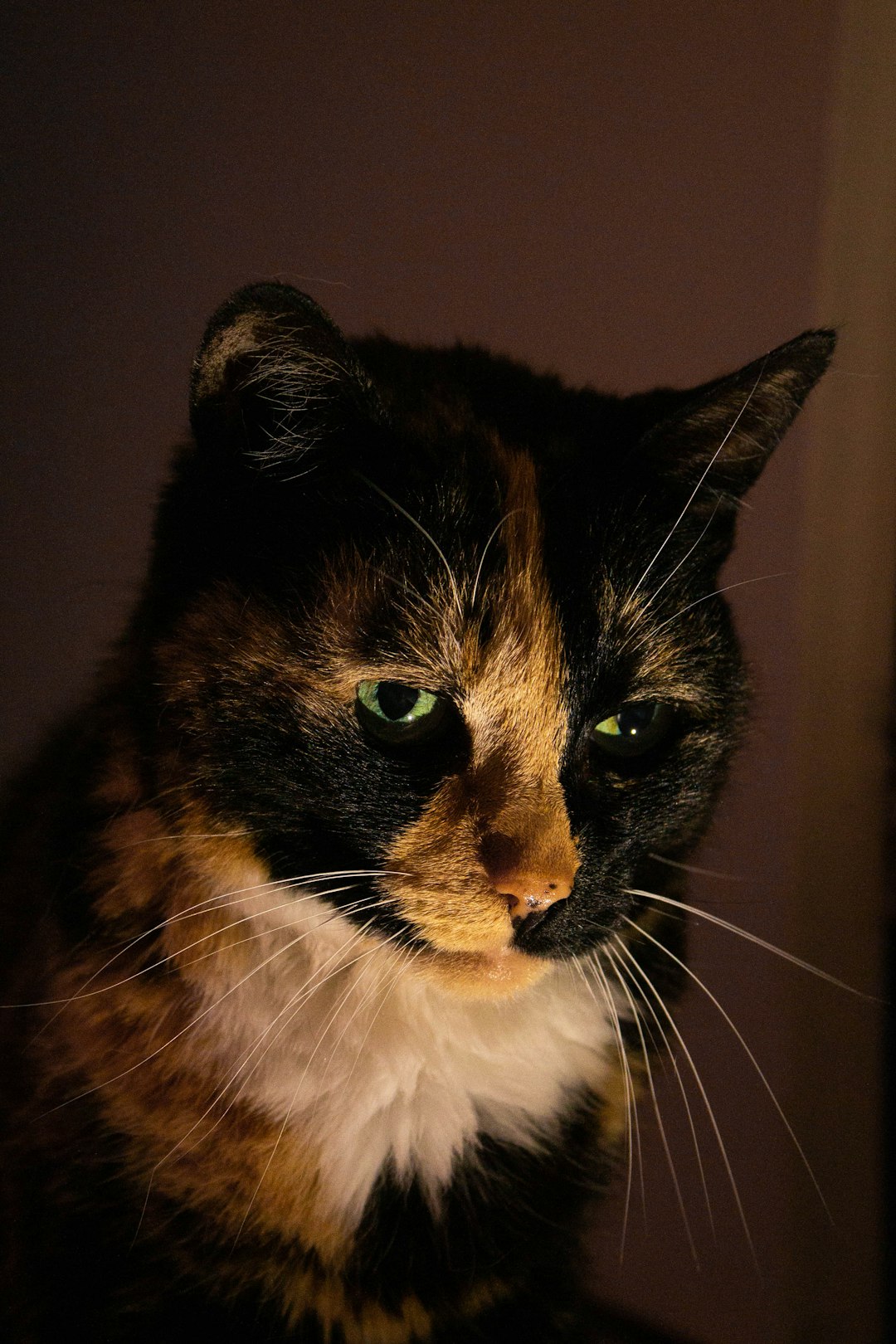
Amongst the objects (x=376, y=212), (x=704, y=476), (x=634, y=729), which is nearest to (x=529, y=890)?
(x=634, y=729)

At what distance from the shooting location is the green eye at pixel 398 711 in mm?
563

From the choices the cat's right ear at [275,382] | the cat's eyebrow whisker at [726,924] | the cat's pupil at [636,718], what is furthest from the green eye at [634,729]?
the cat's right ear at [275,382]

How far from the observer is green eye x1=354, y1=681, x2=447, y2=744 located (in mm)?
563

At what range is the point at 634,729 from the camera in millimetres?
653

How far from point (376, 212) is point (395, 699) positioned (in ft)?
1.81

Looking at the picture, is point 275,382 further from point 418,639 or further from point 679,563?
point 679,563

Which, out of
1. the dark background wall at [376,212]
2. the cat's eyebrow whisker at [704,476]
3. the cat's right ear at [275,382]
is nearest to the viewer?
the cat's right ear at [275,382]

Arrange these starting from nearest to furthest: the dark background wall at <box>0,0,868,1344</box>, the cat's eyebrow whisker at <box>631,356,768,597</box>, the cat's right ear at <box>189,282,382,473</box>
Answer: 1. the cat's right ear at <box>189,282,382,473</box>
2. the cat's eyebrow whisker at <box>631,356,768,597</box>
3. the dark background wall at <box>0,0,868,1344</box>

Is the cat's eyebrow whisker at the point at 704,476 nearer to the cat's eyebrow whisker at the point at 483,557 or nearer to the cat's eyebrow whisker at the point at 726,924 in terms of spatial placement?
the cat's eyebrow whisker at the point at 483,557

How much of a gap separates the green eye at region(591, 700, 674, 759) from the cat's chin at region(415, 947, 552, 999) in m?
0.16

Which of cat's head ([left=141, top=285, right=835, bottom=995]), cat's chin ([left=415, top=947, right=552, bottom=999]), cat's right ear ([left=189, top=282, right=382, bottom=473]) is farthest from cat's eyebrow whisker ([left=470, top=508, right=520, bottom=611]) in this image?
cat's chin ([left=415, top=947, right=552, bottom=999])

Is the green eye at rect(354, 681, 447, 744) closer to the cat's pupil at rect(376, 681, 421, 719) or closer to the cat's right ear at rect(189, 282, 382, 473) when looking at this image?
the cat's pupil at rect(376, 681, 421, 719)

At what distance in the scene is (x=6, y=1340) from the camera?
22.5 inches

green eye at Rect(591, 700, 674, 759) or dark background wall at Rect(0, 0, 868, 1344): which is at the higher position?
dark background wall at Rect(0, 0, 868, 1344)
